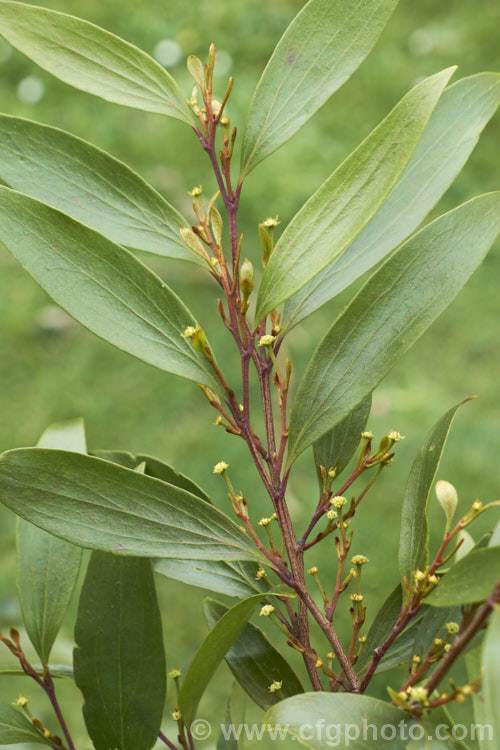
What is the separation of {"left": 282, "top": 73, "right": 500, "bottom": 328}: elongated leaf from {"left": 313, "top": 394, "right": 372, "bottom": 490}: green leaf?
0.33ft

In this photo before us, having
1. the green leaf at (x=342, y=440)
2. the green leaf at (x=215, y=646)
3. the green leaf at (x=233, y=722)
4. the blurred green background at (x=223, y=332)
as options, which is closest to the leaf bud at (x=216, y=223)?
the green leaf at (x=342, y=440)

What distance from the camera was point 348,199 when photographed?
1.77ft

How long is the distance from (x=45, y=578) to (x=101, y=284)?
1.06ft

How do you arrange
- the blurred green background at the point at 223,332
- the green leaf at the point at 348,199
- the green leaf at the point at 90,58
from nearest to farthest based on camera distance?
the green leaf at the point at 348,199
the green leaf at the point at 90,58
the blurred green background at the point at 223,332

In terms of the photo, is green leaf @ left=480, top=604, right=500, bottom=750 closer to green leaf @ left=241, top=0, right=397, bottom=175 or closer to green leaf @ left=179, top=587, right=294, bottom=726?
green leaf @ left=179, top=587, right=294, bottom=726

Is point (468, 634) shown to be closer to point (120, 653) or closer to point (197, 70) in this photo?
point (120, 653)

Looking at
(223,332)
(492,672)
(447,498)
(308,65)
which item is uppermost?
(223,332)

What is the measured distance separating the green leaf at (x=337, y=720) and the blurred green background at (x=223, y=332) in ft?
5.01

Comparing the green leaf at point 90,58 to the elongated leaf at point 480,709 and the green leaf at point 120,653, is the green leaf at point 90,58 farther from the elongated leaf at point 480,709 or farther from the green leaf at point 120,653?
the elongated leaf at point 480,709

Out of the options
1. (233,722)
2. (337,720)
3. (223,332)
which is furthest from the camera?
(223,332)

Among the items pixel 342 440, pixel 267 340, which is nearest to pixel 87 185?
pixel 267 340

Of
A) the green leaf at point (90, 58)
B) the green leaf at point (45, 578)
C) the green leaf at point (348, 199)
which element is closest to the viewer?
the green leaf at point (348, 199)

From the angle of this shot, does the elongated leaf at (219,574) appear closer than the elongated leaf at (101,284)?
No

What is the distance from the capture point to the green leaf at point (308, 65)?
0.62 meters
